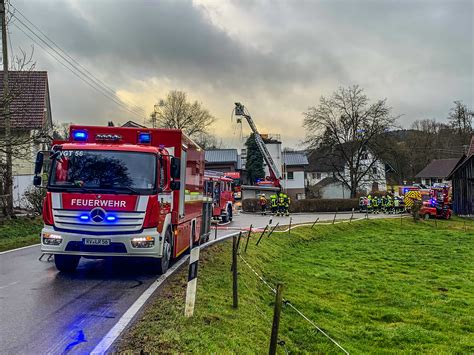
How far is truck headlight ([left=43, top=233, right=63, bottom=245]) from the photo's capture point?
8414 millimetres

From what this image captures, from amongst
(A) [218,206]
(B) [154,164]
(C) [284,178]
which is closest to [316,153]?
(C) [284,178]

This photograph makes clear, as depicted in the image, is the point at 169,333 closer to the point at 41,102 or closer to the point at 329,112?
the point at 41,102

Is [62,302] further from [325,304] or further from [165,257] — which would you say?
[325,304]

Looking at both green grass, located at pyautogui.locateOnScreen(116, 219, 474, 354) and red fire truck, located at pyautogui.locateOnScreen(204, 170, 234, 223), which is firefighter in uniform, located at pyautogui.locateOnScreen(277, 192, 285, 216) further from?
green grass, located at pyautogui.locateOnScreen(116, 219, 474, 354)

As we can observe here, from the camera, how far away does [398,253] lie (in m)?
19.4

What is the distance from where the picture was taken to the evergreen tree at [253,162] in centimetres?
6894

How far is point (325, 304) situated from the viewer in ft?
33.9

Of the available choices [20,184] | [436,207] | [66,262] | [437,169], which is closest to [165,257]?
[66,262]

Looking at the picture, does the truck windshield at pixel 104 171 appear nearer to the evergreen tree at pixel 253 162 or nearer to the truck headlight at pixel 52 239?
the truck headlight at pixel 52 239

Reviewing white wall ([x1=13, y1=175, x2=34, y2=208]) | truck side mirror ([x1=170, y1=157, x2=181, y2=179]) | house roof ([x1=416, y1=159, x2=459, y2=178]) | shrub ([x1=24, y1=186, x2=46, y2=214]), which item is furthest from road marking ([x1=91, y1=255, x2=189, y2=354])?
house roof ([x1=416, y1=159, x2=459, y2=178])

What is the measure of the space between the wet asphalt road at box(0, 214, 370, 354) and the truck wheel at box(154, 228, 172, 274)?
0.24 m

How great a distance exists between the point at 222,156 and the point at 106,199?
67.2 m

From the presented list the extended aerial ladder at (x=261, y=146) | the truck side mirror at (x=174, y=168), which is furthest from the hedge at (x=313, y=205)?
the truck side mirror at (x=174, y=168)

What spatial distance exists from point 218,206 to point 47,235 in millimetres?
19054
